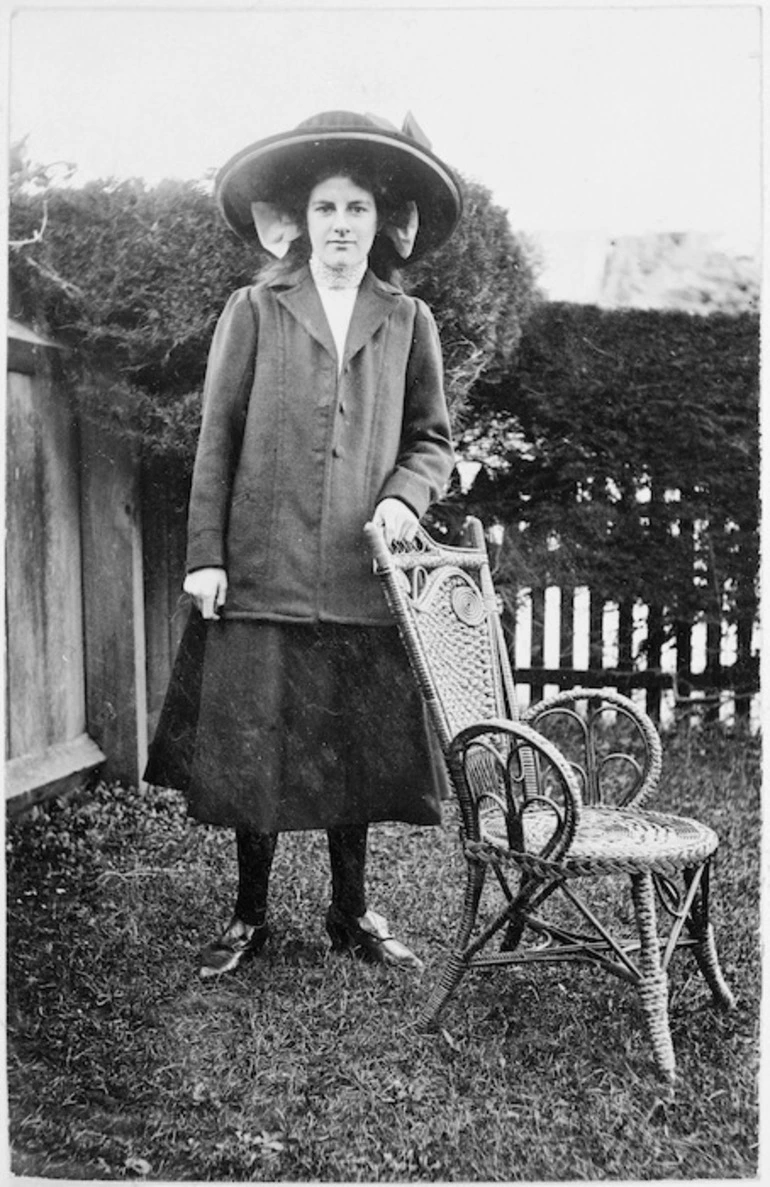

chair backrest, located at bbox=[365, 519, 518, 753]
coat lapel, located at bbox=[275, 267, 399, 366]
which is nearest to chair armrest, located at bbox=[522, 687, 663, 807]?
chair backrest, located at bbox=[365, 519, 518, 753]

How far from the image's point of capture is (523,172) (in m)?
2.65

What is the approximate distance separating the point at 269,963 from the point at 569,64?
2.24m

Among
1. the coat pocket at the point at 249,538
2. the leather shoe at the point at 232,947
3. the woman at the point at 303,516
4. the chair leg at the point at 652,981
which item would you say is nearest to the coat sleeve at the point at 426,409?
the woman at the point at 303,516

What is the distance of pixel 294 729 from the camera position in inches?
104

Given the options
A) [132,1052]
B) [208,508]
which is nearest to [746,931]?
[132,1052]

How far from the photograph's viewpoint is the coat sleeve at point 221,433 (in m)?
2.64

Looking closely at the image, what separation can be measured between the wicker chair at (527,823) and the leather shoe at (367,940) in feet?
0.73

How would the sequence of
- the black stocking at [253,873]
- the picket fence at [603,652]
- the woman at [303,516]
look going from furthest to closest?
the picket fence at [603,652] → the black stocking at [253,873] → the woman at [303,516]

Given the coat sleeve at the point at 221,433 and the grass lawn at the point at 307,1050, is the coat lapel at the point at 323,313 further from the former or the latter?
the grass lawn at the point at 307,1050

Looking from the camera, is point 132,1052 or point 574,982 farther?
point 574,982

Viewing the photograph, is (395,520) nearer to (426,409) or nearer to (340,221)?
(426,409)

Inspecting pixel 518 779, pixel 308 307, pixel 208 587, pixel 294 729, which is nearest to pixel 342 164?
pixel 308 307

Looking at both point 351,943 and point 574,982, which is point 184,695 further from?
point 574,982

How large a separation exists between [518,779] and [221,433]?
1.06m
